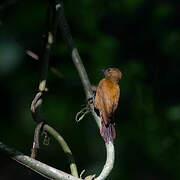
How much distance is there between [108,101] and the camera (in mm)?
3033

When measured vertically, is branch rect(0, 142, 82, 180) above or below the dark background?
above

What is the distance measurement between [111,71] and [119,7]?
1183mm

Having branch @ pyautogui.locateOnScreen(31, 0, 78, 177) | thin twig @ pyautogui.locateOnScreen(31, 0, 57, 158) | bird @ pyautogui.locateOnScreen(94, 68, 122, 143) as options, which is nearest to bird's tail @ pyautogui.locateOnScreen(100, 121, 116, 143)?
bird @ pyautogui.locateOnScreen(94, 68, 122, 143)

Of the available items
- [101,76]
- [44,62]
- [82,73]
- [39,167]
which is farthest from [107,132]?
[101,76]

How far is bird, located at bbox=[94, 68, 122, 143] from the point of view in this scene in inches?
106

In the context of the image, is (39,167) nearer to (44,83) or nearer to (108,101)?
(44,83)

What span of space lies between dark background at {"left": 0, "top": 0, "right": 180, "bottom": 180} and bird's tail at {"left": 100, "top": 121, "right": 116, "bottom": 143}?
1.19 meters

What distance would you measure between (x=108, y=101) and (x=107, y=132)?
1.64ft

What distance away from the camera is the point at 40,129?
2.35 metres

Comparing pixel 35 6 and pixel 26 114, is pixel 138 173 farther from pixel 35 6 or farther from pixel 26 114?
pixel 35 6

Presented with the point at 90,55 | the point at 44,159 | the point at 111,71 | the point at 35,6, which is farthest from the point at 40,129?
the point at 44,159

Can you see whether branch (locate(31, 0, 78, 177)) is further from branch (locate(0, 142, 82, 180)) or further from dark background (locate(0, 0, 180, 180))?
dark background (locate(0, 0, 180, 180))

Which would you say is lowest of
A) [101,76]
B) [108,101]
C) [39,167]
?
[101,76]

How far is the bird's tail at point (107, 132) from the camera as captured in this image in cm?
240
